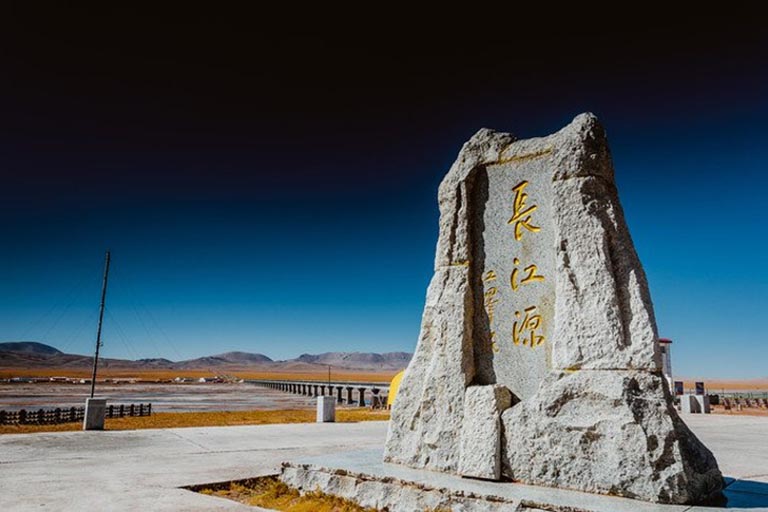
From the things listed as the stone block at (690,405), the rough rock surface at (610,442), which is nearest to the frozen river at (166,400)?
the stone block at (690,405)

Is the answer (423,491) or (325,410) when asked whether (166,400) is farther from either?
(423,491)

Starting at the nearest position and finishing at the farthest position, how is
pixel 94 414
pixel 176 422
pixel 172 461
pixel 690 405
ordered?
pixel 172 461 < pixel 94 414 < pixel 176 422 < pixel 690 405

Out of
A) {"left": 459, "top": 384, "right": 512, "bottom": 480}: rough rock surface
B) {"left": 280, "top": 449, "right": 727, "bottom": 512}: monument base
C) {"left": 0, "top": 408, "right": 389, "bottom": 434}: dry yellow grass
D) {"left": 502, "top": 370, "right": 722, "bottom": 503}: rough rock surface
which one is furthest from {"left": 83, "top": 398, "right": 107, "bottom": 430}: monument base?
{"left": 502, "top": 370, "right": 722, "bottom": 503}: rough rock surface

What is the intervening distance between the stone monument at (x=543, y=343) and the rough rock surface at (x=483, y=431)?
0.02 metres

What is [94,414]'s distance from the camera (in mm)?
14062

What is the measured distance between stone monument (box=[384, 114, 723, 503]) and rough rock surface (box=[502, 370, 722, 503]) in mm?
12

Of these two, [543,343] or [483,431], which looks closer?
[483,431]

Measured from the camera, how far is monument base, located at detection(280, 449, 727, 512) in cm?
500

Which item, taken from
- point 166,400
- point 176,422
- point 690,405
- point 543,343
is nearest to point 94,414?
point 176,422

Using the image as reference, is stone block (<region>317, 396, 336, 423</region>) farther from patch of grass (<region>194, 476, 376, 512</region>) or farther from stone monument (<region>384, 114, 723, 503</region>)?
stone monument (<region>384, 114, 723, 503</region>)

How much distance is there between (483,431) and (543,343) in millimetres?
1273

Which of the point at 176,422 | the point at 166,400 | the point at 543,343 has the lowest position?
the point at 166,400

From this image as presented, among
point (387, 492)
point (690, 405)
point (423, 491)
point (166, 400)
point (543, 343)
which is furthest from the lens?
point (166, 400)

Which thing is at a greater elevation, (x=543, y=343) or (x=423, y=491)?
(x=543, y=343)
